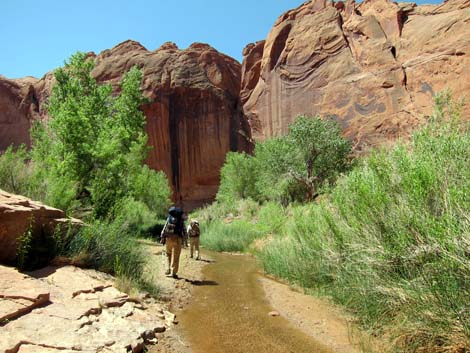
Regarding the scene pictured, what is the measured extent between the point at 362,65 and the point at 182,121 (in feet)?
59.5

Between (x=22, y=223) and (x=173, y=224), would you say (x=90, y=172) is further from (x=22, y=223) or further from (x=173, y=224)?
(x=22, y=223)

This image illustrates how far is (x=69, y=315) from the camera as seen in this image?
488 cm

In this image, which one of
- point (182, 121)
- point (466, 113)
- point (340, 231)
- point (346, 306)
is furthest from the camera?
point (182, 121)

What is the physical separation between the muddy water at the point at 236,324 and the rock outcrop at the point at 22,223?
9.49 ft

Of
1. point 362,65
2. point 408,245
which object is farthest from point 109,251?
point 362,65

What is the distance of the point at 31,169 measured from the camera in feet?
46.1

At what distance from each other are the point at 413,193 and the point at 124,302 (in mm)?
4735

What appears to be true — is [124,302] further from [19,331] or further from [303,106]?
[303,106]

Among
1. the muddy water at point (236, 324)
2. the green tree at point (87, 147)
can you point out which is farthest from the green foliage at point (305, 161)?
the muddy water at point (236, 324)

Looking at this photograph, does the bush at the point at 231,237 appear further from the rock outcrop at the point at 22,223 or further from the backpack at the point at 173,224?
the rock outcrop at the point at 22,223

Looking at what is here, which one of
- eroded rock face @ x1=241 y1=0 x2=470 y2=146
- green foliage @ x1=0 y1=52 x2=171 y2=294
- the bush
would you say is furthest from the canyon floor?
eroded rock face @ x1=241 y1=0 x2=470 y2=146

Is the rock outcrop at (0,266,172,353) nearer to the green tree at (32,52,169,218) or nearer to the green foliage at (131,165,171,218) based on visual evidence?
the green tree at (32,52,169,218)

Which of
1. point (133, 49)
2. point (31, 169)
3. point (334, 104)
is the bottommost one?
point (31, 169)

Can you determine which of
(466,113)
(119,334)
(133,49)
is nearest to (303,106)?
(466,113)
